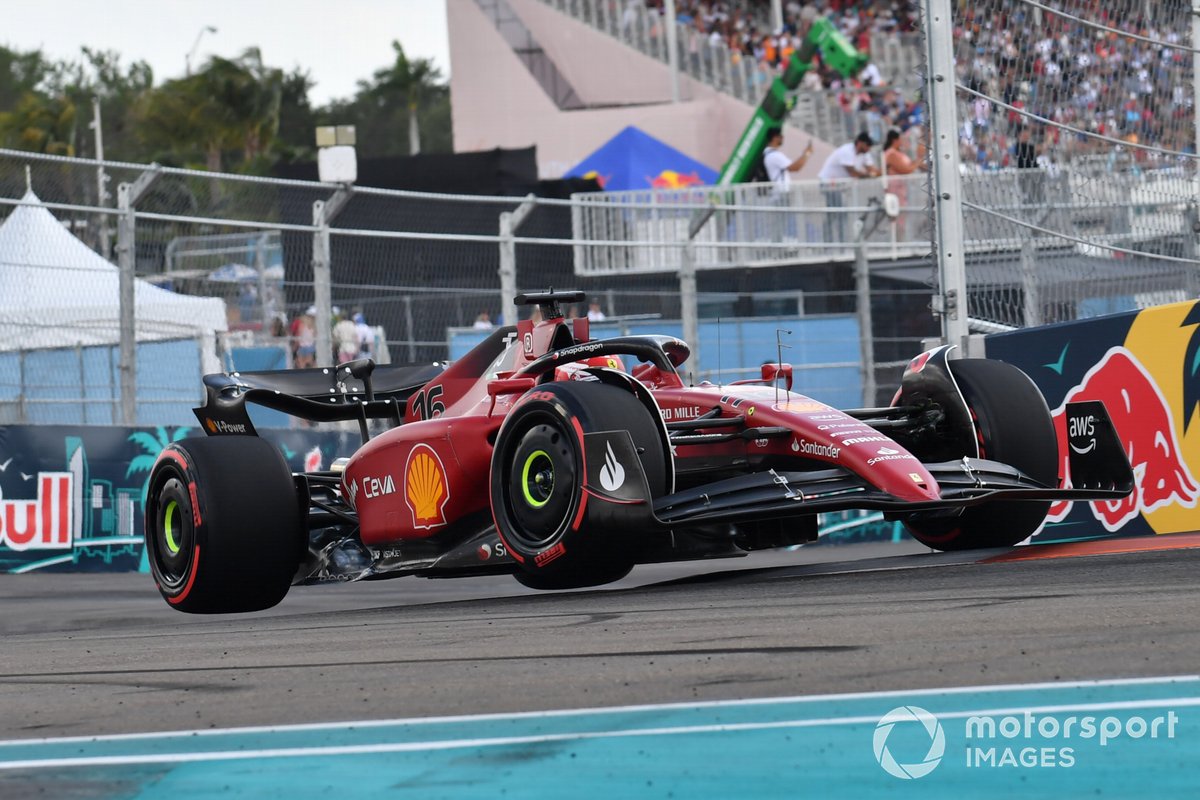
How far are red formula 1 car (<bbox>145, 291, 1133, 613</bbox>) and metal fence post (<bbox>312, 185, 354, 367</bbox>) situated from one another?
343 cm

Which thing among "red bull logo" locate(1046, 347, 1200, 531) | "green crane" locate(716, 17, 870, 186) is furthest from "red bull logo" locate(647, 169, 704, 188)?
"red bull logo" locate(1046, 347, 1200, 531)

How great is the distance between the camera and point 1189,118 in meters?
10.1

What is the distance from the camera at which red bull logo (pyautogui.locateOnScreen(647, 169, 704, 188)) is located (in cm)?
3014

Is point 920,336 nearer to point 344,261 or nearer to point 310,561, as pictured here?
point 344,261

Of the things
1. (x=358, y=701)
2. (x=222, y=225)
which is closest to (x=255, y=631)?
(x=358, y=701)

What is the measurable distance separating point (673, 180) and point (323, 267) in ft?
62.4

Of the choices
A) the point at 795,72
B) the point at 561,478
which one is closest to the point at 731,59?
the point at 795,72

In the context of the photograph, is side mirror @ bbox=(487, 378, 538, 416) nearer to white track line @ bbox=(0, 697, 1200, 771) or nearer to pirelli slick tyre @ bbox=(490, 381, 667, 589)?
pirelli slick tyre @ bbox=(490, 381, 667, 589)

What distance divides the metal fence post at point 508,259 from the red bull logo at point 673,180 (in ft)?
58.0

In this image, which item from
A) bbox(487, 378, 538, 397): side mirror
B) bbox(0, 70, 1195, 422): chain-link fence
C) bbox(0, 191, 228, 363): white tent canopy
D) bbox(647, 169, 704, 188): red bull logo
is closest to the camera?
bbox(487, 378, 538, 397): side mirror

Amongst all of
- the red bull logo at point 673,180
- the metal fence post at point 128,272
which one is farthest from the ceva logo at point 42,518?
the red bull logo at point 673,180

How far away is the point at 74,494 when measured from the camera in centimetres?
1121

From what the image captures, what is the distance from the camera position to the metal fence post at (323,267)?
1170 centimetres

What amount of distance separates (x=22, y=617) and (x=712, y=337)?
21.8ft
